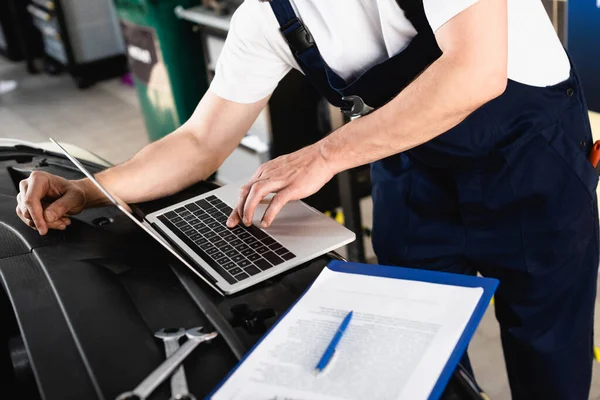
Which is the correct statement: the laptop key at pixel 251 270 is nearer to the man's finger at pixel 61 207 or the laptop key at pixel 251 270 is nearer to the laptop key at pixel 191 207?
the laptop key at pixel 191 207

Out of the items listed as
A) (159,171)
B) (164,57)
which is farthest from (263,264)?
(164,57)

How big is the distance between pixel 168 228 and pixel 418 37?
0.52 meters

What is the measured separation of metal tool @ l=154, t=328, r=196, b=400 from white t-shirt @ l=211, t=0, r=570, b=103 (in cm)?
59

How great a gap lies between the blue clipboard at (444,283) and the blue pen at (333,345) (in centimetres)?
9

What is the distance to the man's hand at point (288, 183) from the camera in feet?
3.64

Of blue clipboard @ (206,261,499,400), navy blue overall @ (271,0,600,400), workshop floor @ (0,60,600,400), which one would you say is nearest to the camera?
blue clipboard @ (206,261,499,400)

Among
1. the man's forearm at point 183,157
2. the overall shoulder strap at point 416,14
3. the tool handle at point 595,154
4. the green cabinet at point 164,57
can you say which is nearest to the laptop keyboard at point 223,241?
the man's forearm at point 183,157

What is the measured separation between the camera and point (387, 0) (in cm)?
113

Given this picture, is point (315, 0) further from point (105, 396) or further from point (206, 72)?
point (206, 72)

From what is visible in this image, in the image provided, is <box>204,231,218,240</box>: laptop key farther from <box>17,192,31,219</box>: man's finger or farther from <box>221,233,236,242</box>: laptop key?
<box>17,192,31,219</box>: man's finger

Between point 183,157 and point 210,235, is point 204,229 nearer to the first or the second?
point 210,235

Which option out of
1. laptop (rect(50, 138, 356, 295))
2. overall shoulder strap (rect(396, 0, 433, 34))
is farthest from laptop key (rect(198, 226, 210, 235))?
overall shoulder strap (rect(396, 0, 433, 34))

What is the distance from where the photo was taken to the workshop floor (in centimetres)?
420

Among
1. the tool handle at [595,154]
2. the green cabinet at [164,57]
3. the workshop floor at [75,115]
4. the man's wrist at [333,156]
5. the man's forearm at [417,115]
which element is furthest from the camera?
the workshop floor at [75,115]
